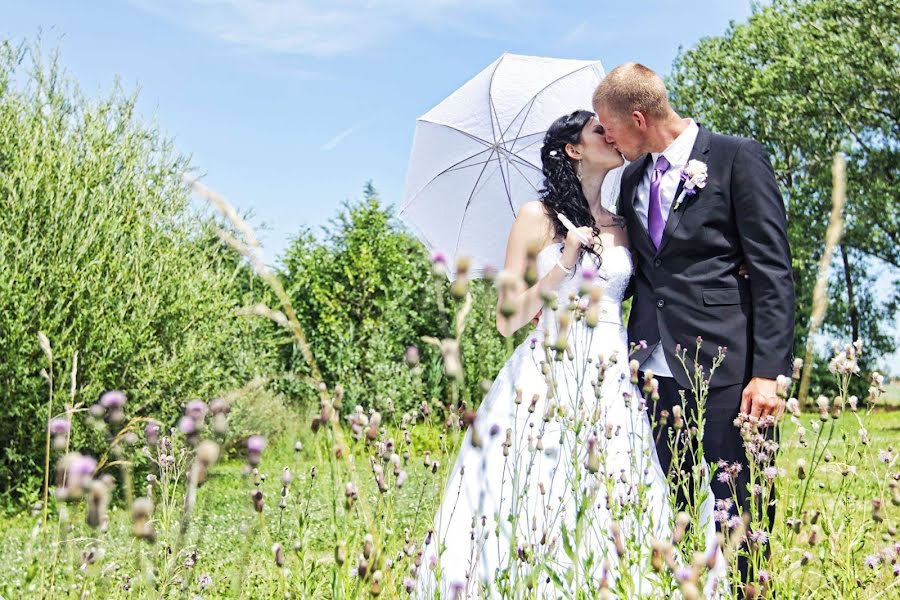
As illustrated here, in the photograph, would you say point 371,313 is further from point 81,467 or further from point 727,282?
point 81,467

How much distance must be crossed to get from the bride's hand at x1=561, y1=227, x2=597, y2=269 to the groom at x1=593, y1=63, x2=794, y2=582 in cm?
29

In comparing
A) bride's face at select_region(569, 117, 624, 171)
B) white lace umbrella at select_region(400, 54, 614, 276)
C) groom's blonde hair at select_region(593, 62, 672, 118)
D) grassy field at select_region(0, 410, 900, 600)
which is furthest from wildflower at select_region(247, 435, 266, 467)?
white lace umbrella at select_region(400, 54, 614, 276)

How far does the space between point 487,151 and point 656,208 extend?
74.7 inches

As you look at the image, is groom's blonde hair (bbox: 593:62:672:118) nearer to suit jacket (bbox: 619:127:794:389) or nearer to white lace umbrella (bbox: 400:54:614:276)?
suit jacket (bbox: 619:127:794:389)

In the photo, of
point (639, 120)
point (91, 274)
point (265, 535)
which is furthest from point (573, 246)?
point (91, 274)

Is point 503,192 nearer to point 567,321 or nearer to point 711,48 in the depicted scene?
point 567,321

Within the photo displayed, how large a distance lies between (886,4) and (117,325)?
1743cm

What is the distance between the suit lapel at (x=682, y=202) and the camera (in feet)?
11.3

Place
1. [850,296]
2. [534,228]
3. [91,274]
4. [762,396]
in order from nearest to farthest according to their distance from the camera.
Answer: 1. [762,396]
2. [534,228]
3. [91,274]
4. [850,296]

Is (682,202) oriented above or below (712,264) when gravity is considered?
above

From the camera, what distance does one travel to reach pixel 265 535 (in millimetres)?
1931

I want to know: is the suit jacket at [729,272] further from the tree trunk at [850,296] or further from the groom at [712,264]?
the tree trunk at [850,296]

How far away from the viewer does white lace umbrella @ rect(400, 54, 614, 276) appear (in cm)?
502

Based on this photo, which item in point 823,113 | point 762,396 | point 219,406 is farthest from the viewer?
point 823,113
